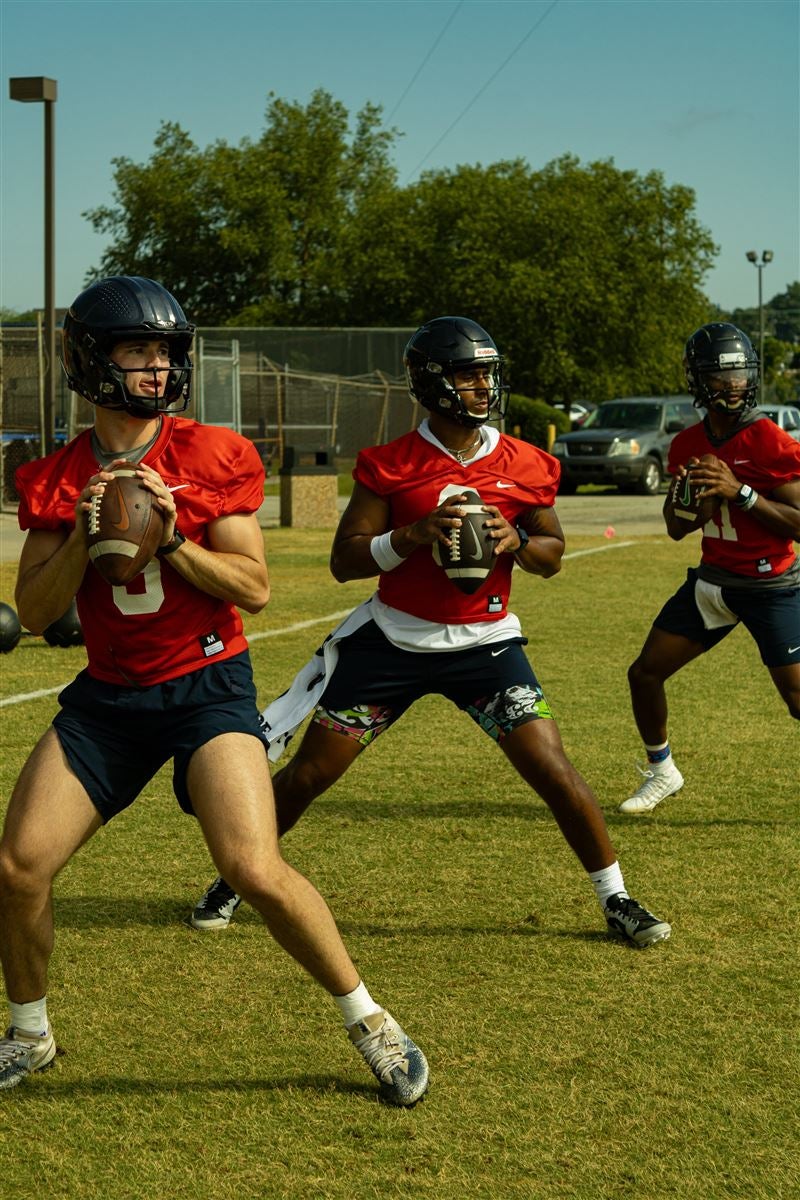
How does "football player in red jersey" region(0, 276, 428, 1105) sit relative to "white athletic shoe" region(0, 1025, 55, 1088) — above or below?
above

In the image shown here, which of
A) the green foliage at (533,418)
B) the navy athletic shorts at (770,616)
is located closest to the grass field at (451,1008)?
the navy athletic shorts at (770,616)

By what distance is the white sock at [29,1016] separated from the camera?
13.7 ft

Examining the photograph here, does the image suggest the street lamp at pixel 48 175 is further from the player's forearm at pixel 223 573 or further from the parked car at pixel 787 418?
the parked car at pixel 787 418

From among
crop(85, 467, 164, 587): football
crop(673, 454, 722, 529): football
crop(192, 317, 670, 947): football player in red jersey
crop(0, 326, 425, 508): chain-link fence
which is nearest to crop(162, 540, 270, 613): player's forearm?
crop(85, 467, 164, 587): football

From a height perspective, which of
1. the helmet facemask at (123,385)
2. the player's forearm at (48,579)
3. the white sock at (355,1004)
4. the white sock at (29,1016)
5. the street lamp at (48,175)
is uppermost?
the street lamp at (48,175)

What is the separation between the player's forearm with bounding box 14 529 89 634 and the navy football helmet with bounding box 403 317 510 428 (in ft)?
5.13

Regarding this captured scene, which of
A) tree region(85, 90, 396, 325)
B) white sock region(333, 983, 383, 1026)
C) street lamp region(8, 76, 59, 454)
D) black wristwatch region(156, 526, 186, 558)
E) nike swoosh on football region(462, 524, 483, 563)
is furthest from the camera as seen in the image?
tree region(85, 90, 396, 325)

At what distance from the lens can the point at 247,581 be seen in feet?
13.3

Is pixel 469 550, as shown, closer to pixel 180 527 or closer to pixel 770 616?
pixel 180 527

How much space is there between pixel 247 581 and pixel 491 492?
1.45m

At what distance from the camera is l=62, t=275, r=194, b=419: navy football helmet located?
398cm

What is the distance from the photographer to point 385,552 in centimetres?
514

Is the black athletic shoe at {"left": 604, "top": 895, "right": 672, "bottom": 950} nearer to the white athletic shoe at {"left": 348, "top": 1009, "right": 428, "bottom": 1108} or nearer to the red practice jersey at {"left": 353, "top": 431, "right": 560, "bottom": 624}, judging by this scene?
the red practice jersey at {"left": 353, "top": 431, "right": 560, "bottom": 624}

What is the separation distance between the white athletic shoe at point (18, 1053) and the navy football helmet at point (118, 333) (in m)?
1.70
